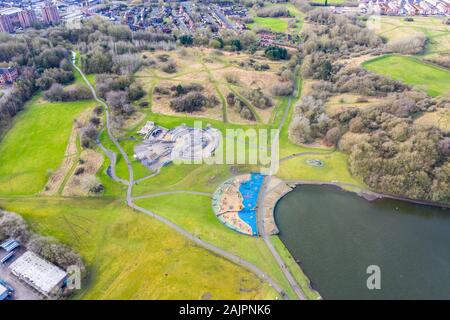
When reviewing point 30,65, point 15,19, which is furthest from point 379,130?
point 15,19

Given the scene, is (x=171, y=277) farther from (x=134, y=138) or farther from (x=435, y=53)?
(x=435, y=53)

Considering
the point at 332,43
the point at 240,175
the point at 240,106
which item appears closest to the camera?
the point at 240,175

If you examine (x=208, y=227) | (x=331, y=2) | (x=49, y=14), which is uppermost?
(x=49, y=14)

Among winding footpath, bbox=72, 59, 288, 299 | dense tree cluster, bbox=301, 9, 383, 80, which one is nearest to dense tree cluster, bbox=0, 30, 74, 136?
winding footpath, bbox=72, 59, 288, 299

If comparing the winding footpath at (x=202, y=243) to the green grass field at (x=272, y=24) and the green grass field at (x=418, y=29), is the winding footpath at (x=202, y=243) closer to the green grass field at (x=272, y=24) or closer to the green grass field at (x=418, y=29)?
the green grass field at (x=418, y=29)

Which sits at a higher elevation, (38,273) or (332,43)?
(332,43)

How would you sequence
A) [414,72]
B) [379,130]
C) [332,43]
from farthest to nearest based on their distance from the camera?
[332,43]
[414,72]
[379,130]

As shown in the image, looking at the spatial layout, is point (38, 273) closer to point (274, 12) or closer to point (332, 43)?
point (332, 43)
